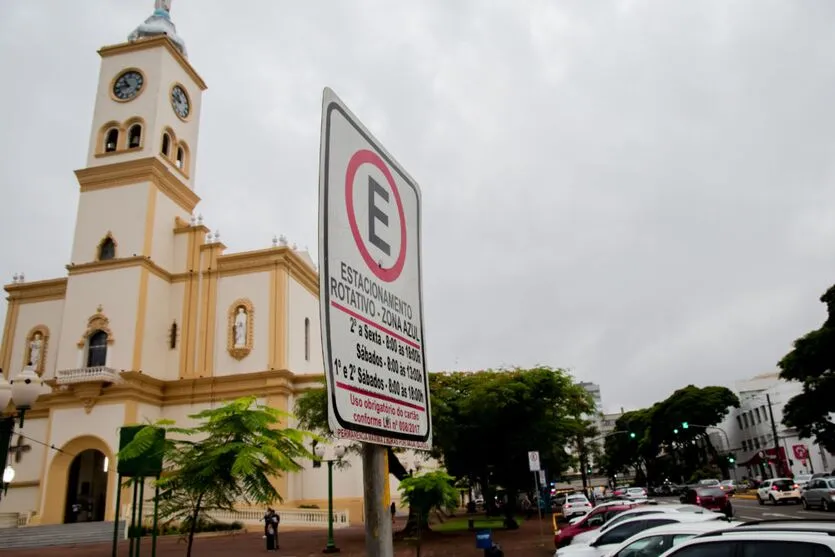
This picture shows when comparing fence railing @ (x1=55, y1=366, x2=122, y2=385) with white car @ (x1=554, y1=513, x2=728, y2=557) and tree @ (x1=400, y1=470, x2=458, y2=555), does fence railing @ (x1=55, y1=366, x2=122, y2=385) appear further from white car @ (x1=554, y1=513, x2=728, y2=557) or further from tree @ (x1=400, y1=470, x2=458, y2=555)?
white car @ (x1=554, y1=513, x2=728, y2=557)

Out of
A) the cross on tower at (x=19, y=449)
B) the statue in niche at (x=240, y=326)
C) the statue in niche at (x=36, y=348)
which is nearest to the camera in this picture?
the cross on tower at (x=19, y=449)

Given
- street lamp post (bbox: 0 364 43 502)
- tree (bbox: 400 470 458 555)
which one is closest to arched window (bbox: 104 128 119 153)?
tree (bbox: 400 470 458 555)

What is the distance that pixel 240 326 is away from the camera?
35906 millimetres

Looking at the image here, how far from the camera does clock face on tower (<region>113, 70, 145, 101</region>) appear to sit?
3847cm

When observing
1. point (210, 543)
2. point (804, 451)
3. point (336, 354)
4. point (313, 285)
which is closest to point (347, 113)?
point (336, 354)

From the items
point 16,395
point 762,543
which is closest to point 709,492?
point 762,543

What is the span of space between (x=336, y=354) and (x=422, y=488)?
1341 centimetres

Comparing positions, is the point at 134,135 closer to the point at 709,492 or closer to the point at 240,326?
the point at 240,326

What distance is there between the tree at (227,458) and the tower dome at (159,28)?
34956 mm

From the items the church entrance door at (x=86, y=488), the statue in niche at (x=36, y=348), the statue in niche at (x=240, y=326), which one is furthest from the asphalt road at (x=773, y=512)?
the statue in niche at (x=36, y=348)

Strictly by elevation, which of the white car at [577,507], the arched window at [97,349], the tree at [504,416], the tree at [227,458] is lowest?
the white car at [577,507]

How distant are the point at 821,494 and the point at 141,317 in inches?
1284

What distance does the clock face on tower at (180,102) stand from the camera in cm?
3944

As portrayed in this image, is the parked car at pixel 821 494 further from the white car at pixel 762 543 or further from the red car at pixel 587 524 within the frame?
the white car at pixel 762 543
